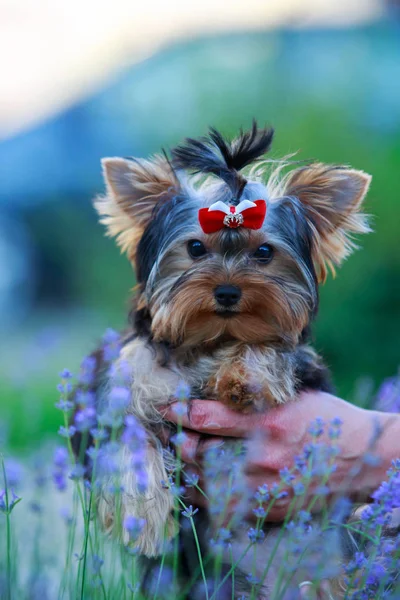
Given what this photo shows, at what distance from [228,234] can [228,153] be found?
0.35 meters

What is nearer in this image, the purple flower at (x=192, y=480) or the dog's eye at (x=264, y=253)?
the purple flower at (x=192, y=480)

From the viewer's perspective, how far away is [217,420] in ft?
9.26

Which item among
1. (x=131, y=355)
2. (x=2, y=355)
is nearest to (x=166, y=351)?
(x=131, y=355)

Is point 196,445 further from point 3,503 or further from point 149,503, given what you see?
point 3,503

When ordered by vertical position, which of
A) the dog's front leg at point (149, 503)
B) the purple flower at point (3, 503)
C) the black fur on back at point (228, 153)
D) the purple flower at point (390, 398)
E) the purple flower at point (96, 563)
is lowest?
the dog's front leg at point (149, 503)

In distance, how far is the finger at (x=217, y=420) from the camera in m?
2.83

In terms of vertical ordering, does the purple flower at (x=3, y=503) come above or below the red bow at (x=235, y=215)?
below

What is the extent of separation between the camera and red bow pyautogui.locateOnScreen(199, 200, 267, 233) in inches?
113

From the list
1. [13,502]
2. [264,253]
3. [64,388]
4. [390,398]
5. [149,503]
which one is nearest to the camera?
[13,502]

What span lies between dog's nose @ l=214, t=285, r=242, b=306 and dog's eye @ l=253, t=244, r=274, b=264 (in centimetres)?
26

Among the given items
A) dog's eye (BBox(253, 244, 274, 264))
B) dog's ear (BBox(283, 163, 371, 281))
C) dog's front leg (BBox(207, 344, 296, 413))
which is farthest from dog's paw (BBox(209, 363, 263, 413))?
dog's ear (BBox(283, 163, 371, 281))

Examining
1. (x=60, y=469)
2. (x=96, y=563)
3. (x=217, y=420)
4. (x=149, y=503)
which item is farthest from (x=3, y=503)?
(x=217, y=420)

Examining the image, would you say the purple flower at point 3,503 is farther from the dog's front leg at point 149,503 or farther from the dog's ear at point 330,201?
the dog's ear at point 330,201

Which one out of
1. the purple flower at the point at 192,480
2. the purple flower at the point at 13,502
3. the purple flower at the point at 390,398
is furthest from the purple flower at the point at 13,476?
the purple flower at the point at 390,398
